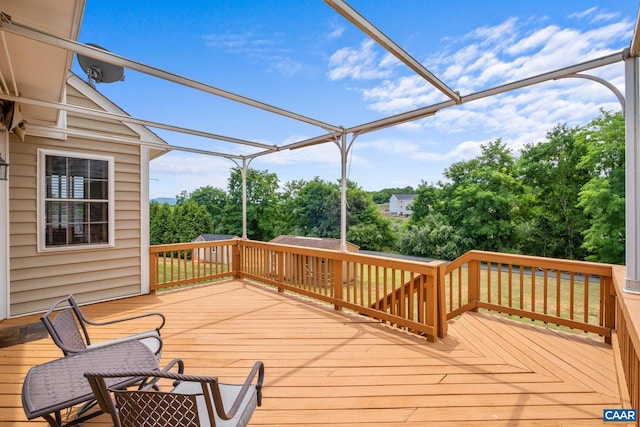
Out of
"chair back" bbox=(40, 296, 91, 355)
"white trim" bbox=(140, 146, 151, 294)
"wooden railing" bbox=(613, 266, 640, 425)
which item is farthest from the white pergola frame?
"chair back" bbox=(40, 296, 91, 355)

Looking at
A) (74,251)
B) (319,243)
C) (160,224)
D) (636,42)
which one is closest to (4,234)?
(74,251)

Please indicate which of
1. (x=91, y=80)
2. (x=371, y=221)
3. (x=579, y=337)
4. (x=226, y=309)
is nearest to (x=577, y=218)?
(x=371, y=221)

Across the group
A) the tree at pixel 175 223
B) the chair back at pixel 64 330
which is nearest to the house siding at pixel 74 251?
the chair back at pixel 64 330

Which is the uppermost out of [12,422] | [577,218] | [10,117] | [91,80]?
[91,80]

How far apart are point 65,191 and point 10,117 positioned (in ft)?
4.66

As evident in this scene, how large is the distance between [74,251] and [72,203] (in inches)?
29.0

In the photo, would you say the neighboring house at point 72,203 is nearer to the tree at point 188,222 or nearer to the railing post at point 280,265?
the railing post at point 280,265

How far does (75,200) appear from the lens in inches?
171

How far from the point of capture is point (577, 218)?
14.7 metres

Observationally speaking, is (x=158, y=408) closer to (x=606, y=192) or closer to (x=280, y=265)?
(x=280, y=265)

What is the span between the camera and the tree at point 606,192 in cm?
1195

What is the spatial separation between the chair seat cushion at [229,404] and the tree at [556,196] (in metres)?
18.5

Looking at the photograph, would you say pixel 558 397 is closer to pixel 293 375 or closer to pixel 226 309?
pixel 293 375

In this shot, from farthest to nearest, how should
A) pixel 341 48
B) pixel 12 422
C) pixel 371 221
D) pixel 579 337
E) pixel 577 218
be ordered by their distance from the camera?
pixel 371 221 < pixel 577 218 < pixel 341 48 < pixel 579 337 < pixel 12 422
